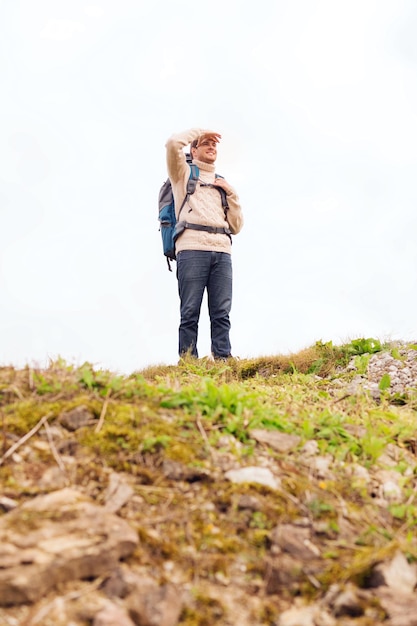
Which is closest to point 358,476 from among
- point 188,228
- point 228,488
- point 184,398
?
point 228,488

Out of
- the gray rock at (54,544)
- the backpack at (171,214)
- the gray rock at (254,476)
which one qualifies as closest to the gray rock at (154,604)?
the gray rock at (54,544)

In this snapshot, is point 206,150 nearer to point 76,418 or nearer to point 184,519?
point 76,418

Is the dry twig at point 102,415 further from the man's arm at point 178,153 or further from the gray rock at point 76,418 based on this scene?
the man's arm at point 178,153

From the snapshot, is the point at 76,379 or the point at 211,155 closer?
the point at 76,379

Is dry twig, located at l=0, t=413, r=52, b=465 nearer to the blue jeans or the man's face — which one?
the blue jeans

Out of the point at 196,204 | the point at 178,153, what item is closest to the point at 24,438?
the point at 178,153

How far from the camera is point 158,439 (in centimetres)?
356

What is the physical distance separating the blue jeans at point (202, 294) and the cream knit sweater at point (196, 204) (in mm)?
164

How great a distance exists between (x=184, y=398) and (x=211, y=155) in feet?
22.7

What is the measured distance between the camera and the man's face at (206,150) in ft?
33.6

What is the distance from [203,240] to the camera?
9.84 m

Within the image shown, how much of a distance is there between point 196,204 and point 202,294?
1476 millimetres

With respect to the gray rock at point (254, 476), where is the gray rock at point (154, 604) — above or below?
below

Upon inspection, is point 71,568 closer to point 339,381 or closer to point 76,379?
point 76,379
